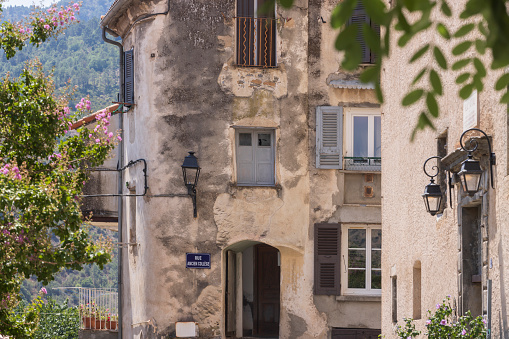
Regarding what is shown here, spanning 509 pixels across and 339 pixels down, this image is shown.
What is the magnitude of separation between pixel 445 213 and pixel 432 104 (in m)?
8.74

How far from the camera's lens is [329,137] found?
69.2ft

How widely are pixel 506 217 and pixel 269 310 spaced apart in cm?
1469

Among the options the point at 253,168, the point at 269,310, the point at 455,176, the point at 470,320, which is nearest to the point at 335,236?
the point at 253,168

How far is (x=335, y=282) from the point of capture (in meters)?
20.8

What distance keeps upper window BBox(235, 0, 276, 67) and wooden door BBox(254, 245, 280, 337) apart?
517cm

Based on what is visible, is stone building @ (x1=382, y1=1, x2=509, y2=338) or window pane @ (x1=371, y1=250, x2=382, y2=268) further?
window pane @ (x1=371, y1=250, x2=382, y2=268)

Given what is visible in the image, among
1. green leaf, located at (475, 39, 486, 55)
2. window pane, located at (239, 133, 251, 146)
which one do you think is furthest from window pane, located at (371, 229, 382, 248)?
green leaf, located at (475, 39, 486, 55)

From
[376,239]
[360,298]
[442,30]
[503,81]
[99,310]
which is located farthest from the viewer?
[99,310]

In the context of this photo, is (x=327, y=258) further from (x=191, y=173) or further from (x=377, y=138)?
(x=191, y=173)

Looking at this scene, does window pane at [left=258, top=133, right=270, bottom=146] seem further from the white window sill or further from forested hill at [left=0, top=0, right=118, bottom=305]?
forested hill at [left=0, top=0, right=118, bottom=305]

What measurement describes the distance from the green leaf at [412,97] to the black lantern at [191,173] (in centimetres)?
1665

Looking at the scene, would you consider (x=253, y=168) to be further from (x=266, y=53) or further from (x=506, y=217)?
(x=506, y=217)

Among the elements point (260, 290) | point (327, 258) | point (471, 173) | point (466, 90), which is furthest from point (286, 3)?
point (260, 290)

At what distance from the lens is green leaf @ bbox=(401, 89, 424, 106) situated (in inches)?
150
